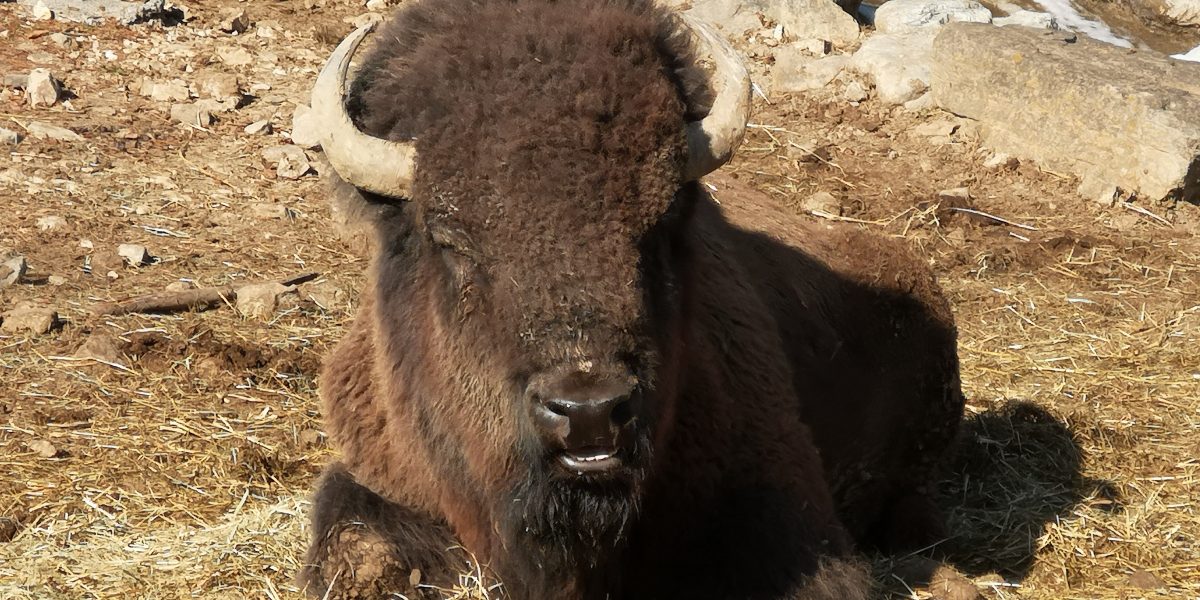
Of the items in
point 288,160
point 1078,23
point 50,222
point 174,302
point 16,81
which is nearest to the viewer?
point 174,302

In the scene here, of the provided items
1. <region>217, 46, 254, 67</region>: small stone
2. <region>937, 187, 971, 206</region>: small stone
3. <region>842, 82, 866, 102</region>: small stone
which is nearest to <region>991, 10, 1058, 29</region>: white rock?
<region>842, 82, 866, 102</region>: small stone

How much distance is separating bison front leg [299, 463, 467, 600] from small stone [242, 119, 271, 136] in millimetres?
6554

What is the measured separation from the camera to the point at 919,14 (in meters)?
14.4

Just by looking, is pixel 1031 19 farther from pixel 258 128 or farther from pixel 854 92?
pixel 258 128

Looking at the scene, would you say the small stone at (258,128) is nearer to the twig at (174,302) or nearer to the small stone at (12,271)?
the twig at (174,302)

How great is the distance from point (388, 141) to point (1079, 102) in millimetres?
8438

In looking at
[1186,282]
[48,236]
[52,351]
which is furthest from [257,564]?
[1186,282]

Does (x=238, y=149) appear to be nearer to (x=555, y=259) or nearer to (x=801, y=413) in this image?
(x=801, y=413)

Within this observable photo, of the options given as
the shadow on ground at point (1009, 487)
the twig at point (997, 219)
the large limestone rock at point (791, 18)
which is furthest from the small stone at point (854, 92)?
the shadow on ground at point (1009, 487)

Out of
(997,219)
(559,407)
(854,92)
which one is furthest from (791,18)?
(559,407)

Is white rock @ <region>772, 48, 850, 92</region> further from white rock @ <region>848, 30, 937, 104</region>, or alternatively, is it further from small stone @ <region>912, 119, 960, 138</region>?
small stone @ <region>912, 119, 960, 138</region>

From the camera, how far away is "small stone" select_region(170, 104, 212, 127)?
10875mm

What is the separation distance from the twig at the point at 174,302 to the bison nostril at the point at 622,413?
5.05m

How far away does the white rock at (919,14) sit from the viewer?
46.8 ft
